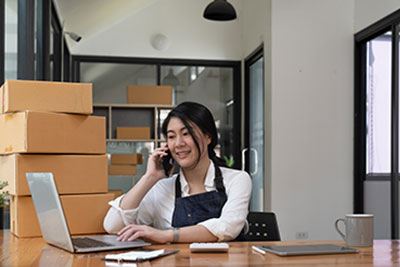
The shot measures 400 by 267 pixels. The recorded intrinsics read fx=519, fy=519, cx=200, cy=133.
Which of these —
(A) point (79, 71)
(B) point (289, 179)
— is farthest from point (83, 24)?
(B) point (289, 179)

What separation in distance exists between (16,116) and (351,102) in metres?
3.41

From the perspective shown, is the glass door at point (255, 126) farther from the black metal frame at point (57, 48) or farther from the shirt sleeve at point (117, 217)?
the shirt sleeve at point (117, 217)

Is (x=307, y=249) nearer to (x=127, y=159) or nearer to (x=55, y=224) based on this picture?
(x=55, y=224)

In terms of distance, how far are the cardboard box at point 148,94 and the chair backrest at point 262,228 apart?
3.62 meters

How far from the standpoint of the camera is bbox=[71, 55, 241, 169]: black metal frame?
5.89 metres

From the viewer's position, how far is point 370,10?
4.44 metres

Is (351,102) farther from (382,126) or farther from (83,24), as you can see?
(83,24)

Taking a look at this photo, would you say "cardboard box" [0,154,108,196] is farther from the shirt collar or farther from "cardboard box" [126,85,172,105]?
"cardboard box" [126,85,172,105]

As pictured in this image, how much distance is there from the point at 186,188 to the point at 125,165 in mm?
3496

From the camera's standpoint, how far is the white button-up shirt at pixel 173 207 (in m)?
1.85

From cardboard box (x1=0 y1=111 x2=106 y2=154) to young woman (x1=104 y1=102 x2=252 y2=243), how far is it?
0.27m

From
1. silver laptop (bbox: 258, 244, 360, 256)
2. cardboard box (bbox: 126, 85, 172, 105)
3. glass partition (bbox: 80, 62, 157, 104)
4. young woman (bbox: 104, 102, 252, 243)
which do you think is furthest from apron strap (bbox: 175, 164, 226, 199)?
glass partition (bbox: 80, 62, 157, 104)

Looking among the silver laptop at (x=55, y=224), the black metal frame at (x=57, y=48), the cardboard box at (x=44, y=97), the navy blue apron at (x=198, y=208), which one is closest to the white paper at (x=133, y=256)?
the silver laptop at (x=55, y=224)

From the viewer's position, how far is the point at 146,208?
208cm
